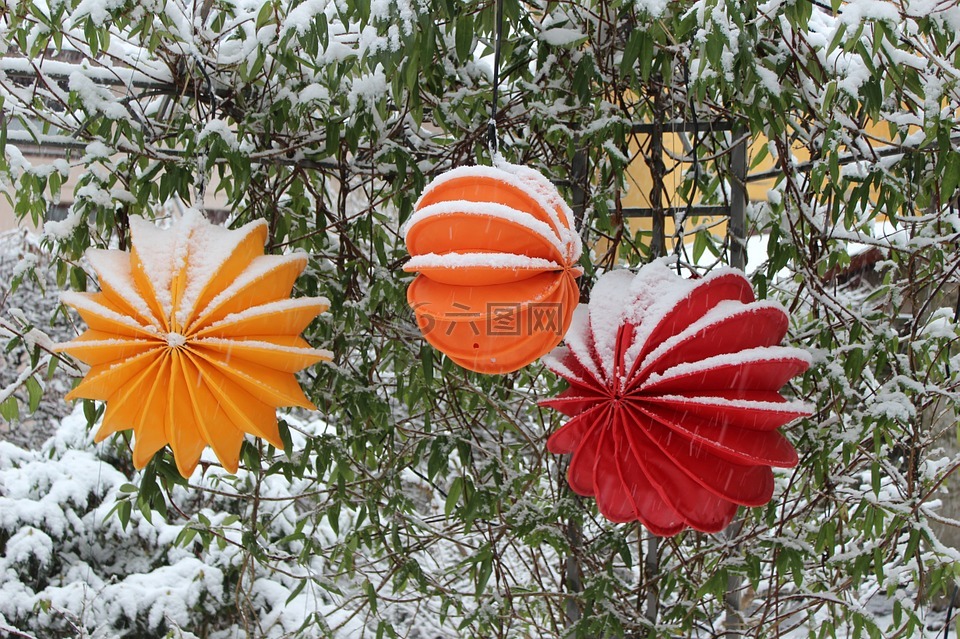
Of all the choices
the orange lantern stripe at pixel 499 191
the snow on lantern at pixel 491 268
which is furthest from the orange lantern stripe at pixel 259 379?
the orange lantern stripe at pixel 499 191

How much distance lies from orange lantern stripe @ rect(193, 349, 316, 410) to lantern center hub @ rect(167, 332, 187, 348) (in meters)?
0.03

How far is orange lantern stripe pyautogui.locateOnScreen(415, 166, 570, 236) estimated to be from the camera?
4.78ft

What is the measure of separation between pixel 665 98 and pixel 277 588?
274 centimetres

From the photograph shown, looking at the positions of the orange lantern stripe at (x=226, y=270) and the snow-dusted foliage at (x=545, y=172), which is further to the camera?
the snow-dusted foliage at (x=545, y=172)

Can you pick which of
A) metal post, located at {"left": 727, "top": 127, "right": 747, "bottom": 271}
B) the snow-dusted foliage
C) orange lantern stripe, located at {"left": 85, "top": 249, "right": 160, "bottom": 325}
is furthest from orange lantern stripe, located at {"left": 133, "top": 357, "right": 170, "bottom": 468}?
metal post, located at {"left": 727, "top": 127, "right": 747, "bottom": 271}

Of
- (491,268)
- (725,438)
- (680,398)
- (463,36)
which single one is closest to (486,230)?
(491,268)

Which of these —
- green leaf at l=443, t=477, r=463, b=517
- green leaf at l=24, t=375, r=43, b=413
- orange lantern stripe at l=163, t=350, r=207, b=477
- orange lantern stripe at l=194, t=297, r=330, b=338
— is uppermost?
green leaf at l=24, t=375, r=43, b=413

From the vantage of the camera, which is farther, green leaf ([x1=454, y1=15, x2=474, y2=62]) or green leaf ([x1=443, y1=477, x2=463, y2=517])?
green leaf ([x1=443, y1=477, x2=463, y2=517])

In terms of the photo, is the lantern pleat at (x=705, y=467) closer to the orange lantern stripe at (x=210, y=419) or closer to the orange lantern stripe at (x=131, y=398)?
the orange lantern stripe at (x=210, y=419)

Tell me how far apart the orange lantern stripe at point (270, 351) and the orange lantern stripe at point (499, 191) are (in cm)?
40

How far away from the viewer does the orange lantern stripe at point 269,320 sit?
5.09 feet

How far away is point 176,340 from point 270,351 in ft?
0.53

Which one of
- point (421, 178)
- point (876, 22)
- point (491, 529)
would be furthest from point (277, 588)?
point (876, 22)

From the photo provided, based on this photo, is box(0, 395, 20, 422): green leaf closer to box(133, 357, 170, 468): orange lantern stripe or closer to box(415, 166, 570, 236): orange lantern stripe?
box(133, 357, 170, 468): orange lantern stripe
